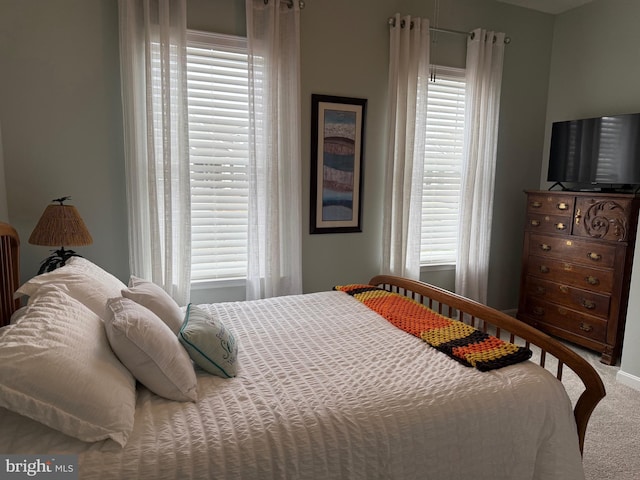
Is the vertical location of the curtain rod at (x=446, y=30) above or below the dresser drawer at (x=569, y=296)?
above

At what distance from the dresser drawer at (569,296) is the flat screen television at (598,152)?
2.95ft

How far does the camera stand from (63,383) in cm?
113

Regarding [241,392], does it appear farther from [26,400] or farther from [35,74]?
[35,74]

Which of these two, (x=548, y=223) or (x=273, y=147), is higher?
(x=273, y=147)

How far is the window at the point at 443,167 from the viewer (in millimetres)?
3742

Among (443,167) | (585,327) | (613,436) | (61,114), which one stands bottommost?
(613,436)

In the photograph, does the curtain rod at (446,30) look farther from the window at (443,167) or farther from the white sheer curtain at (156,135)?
the white sheer curtain at (156,135)

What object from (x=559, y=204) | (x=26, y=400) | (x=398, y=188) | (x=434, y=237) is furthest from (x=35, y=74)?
(x=559, y=204)

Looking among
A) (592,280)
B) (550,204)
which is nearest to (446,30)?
(550,204)

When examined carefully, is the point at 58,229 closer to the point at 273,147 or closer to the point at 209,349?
the point at 209,349

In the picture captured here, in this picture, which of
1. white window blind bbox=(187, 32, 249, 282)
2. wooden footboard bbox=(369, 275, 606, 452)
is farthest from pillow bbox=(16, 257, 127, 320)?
wooden footboard bbox=(369, 275, 606, 452)

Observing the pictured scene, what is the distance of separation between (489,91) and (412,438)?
132 inches

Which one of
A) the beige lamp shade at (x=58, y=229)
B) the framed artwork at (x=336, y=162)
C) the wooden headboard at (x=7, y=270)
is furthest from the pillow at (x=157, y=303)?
the framed artwork at (x=336, y=162)

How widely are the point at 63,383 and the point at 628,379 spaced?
3421mm
